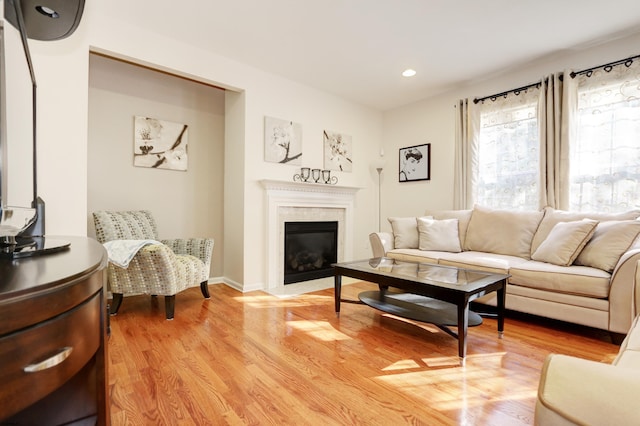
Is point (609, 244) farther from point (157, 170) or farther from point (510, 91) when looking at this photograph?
point (157, 170)

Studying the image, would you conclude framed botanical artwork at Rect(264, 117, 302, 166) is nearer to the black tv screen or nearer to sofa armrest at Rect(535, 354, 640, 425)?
the black tv screen

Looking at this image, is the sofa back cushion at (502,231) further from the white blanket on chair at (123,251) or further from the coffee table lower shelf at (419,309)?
the white blanket on chair at (123,251)

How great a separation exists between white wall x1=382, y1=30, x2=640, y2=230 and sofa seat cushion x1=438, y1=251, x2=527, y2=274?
123 cm

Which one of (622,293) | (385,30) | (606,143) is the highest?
(385,30)

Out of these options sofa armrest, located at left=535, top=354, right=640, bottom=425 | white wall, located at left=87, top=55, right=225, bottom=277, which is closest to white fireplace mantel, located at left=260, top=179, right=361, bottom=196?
white wall, located at left=87, top=55, right=225, bottom=277

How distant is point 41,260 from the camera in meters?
0.74

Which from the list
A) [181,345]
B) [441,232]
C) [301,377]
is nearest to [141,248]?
[181,345]

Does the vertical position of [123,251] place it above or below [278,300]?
above

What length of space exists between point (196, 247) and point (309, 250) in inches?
59.0

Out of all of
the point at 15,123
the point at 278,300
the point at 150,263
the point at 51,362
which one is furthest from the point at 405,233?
the point at 51,362

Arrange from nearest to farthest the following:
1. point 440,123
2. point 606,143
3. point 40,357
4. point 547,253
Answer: point 40,357
point 547,253
point 606,143
point 440,123

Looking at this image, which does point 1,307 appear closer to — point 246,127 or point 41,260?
point 41,260

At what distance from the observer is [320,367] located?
6.08ft

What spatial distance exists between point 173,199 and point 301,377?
2.69m
